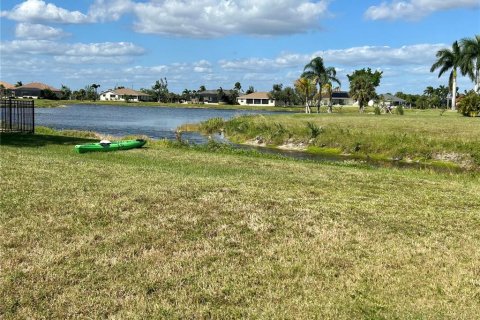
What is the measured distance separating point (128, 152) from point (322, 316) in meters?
18.1

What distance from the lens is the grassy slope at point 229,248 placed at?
20.3 ft

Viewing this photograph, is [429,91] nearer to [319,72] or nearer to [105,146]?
[319,72]

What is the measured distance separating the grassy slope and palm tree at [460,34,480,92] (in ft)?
257

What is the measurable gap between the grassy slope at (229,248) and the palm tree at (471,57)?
7835 cm

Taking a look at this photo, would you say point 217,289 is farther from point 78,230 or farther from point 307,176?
point 307,176

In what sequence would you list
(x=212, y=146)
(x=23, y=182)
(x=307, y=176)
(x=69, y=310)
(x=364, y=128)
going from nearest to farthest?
(x=69, y=310) < (x=23, y=182) < (x=307, y=176) < (x=212, y=146) < (x=364, y=128)

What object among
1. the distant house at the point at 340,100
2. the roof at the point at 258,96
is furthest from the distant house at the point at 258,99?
the distant house at the point at 340,100

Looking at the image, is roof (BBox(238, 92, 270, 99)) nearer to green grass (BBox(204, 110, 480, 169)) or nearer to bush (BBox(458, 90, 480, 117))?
bush (BBox(458, 90, 480, 117))

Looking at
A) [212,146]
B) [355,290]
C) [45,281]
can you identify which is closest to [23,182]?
[45,281]

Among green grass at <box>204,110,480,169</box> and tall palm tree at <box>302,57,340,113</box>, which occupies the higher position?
tall palm tree at <box>302,57,340,113</box>

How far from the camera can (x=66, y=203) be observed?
36.0 ft

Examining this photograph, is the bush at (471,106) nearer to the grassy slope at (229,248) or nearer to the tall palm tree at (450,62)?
the tall palm tree at (450,62)

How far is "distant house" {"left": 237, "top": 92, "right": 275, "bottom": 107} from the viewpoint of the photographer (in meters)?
183

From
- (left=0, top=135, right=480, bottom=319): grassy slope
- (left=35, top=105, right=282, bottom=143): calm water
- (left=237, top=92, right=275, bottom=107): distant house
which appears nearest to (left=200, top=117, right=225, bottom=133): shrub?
(left=35, top=105, right=282, bottom=143): calm water
